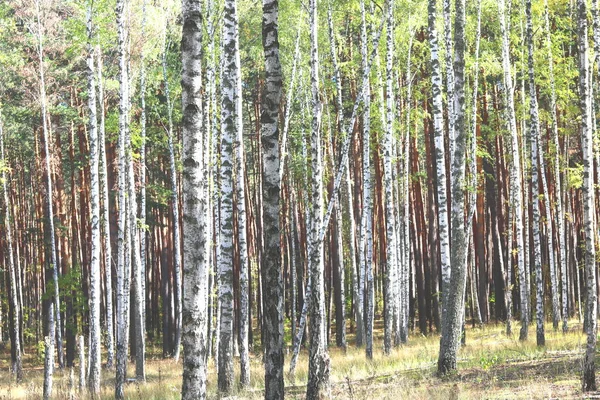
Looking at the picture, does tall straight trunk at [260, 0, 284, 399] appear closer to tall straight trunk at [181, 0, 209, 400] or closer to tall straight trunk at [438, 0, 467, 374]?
tall straight trunk at [181, 0, 209, 400]

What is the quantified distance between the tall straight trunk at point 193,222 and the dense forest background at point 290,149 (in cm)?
2

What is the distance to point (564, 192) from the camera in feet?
74.4

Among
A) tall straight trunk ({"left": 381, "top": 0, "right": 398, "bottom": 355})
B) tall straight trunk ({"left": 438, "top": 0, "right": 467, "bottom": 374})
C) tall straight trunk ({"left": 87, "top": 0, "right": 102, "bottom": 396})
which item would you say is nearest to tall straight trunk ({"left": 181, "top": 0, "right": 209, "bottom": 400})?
tall straight trunk ({"left": 438, "top": 0, "right": 467, "bottom": 374})

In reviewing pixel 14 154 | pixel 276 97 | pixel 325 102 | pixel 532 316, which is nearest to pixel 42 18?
pixel 325 102

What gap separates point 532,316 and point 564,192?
5.96m

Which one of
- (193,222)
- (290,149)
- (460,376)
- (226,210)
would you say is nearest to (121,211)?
(226,210)

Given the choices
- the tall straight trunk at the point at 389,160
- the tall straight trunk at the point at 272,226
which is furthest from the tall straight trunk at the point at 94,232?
the tall straight trunk at the point at 272,226

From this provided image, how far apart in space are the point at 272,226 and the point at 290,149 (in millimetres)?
21695

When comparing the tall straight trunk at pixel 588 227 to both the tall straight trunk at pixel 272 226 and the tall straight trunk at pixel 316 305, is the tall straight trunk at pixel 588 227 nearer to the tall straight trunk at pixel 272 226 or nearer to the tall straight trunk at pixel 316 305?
the tall straight trunk at pixel 316 305

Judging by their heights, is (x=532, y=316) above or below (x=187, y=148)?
below

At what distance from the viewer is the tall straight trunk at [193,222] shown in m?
5.96

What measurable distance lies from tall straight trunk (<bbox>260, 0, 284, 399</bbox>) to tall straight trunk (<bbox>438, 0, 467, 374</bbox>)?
5.22 m

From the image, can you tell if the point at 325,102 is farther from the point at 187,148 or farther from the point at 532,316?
the point at 187,148

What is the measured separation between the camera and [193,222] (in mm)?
6023
